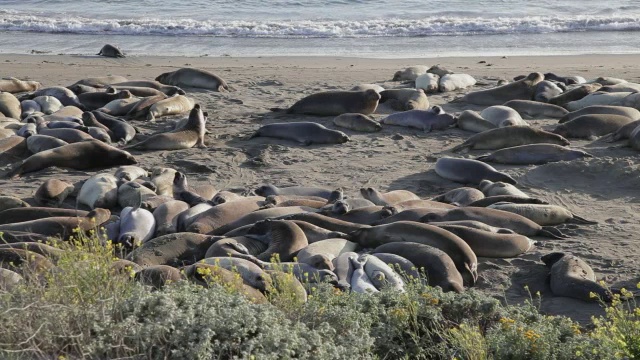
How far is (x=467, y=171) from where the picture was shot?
902 centimetres

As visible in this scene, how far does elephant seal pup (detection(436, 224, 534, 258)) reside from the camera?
6.94 metres

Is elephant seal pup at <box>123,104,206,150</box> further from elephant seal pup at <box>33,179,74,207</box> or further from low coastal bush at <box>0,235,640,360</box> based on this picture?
low coastal bush at <box>0,235,640,360</box>

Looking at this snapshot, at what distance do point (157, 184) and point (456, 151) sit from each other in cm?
345

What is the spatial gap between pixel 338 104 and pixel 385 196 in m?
3.57

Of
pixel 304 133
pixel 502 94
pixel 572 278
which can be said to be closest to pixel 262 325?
pixel 572 278

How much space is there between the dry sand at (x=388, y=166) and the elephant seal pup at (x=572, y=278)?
0.21 ft

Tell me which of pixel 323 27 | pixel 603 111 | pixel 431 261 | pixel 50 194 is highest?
pixel 603 111

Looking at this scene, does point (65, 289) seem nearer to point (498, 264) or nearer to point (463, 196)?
point (498, 264)

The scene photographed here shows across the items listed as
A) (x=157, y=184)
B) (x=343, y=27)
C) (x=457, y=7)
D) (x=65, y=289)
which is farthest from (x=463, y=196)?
(x=457, y=7)

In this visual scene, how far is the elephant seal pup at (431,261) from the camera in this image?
6.21m

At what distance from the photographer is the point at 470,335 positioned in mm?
4652

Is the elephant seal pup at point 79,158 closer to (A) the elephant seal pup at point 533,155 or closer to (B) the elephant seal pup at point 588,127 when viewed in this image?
(A) the elephant seal pup at point 533,155

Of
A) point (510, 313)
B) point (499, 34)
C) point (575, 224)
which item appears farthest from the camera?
point (499, 34)

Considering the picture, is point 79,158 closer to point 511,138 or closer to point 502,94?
point 511,138
